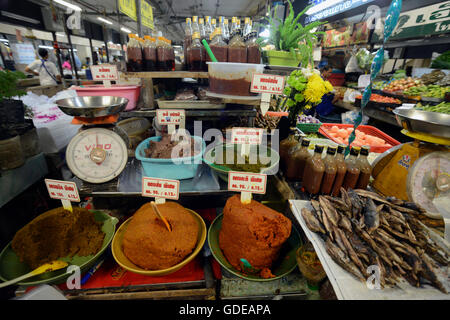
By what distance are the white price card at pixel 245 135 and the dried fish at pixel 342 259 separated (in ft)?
2.49

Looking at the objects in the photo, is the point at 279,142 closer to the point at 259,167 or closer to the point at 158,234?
the point at 259,167

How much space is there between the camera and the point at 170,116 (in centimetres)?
153

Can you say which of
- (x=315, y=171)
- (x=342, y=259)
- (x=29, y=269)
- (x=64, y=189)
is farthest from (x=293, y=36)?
(x=29, y=269)

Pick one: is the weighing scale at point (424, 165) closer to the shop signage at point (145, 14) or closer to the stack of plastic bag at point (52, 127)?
the stack of plastic bag at point (52, 127)

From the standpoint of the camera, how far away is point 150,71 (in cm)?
170

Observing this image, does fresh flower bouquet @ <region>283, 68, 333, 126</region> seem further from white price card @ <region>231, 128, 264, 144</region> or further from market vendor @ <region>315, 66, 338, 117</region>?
market vendor @ <region>315, 66, 338, 117</region>

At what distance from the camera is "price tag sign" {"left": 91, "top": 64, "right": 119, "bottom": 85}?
1.53m

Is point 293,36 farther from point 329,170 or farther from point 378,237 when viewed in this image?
point 378,237

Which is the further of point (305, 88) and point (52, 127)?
point (52, 127)

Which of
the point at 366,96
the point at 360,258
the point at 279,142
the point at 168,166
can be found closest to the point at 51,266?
the point at 168,166

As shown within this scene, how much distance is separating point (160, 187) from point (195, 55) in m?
1.27

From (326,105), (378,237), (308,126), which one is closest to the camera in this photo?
(378,237)

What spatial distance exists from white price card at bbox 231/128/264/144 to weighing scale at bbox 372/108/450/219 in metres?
0.91

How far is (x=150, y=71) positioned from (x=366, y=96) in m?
1.70
